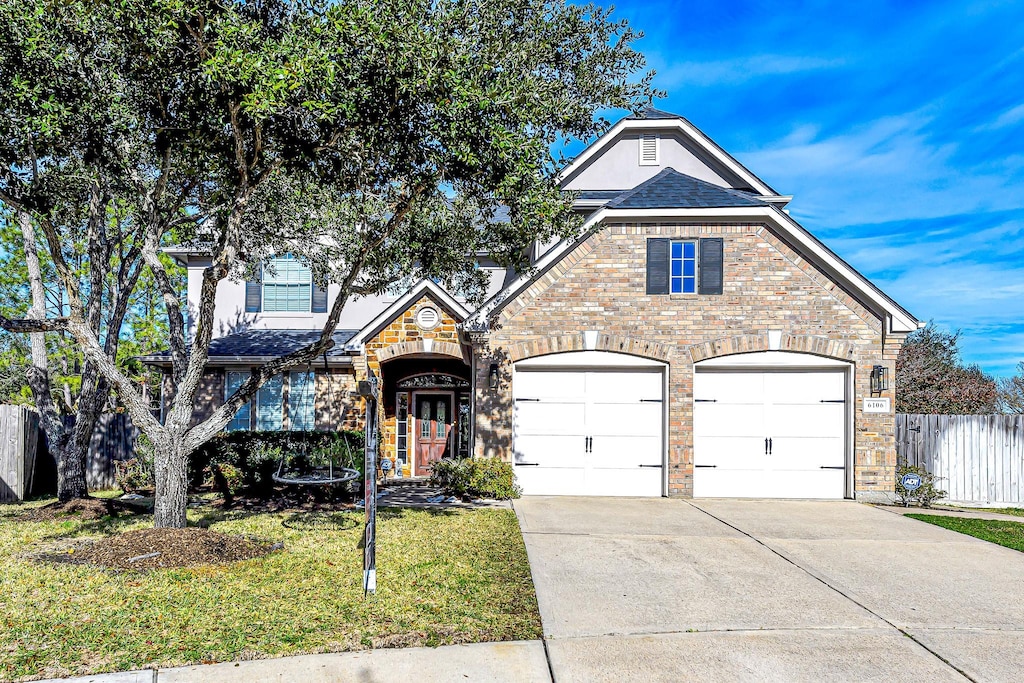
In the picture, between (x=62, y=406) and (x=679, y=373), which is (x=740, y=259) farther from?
(x=62, y=406)

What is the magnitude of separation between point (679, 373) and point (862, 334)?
362cm

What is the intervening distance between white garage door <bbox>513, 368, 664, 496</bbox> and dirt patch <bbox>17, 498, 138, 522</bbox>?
7.12 meters

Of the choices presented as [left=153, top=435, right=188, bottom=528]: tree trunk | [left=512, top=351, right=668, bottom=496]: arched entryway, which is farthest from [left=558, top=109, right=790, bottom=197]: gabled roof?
[left=153, top=435, right=188, bottom=528]: tree trunk

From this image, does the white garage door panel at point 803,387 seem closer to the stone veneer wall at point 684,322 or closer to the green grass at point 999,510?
the stone veneer wall at point 684,322

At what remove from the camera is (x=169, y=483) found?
877 centimetres

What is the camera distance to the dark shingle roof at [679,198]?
13242 mm

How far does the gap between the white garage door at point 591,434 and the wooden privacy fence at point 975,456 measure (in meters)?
5.36

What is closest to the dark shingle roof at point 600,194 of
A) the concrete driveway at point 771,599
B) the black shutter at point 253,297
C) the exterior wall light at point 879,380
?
the exterior wall light at point 879,380

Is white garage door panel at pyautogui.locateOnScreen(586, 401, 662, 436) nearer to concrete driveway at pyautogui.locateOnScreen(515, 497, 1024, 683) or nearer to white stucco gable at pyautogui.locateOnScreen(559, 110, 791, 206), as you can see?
concrete driveway at pyautogui.locateOnScreen(515, 497, 1024, 683)

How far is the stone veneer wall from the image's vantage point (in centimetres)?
1309

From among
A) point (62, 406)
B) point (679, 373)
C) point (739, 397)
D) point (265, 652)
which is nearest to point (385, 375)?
point (679, 373)

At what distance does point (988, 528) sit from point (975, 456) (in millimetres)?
3615

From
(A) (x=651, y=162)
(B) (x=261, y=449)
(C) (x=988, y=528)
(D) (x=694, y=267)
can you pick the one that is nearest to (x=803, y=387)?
(D) (x=694, y=267)

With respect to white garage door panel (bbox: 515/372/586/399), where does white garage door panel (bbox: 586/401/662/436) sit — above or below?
below
